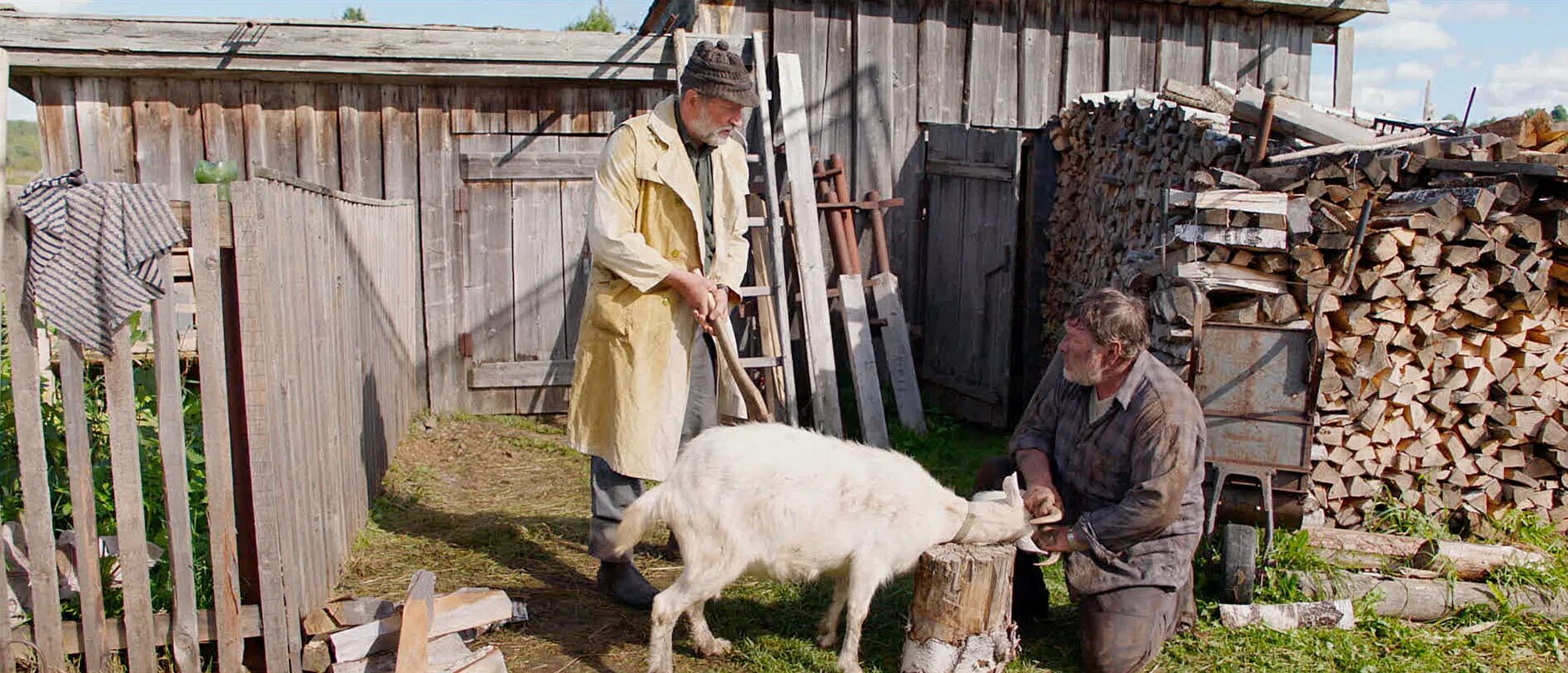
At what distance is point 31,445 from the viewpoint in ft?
10.9

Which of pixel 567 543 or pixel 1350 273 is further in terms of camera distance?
pixel 567 543

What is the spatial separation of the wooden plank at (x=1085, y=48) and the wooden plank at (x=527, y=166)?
389 cm

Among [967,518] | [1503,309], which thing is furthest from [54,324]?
[1503,309]

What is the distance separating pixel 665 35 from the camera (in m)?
7.52

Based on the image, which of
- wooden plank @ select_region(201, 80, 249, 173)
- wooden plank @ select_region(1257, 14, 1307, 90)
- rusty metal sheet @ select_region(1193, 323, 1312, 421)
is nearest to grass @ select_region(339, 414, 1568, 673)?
rusty metal sheet @ select_region(1193, 323, 1312, 421)

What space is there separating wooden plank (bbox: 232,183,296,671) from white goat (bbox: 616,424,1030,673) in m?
1.15

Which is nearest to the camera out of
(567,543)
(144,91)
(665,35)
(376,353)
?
(567,543)

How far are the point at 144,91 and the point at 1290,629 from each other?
7.20m

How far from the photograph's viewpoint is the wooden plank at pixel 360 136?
736cm

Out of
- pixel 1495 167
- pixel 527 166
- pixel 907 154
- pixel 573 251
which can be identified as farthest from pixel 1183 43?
pixel 527 166

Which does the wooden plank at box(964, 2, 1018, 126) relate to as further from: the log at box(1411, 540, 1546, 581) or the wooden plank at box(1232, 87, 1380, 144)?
the log at box(1411, 540, 1546, 581)

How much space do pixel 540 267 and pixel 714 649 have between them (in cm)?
434

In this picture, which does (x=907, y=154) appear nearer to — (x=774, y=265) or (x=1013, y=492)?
(x=774, y=265)

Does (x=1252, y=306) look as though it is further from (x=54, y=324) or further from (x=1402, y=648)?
(x=54, y=324)
